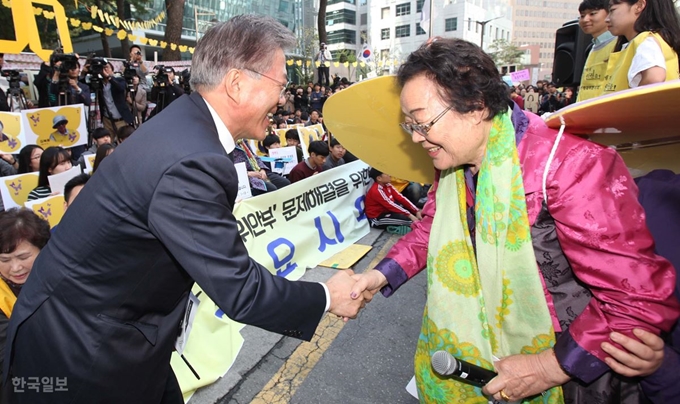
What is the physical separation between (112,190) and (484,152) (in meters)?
1.29

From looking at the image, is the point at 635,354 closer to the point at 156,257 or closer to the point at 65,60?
the point at 156,257

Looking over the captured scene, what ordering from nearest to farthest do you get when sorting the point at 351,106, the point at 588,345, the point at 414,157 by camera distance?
the point at 588,345 < the point at 351,106 < the point at 414,157

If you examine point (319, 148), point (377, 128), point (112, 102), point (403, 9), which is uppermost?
point (403, 9)

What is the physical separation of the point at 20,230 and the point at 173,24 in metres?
13.8

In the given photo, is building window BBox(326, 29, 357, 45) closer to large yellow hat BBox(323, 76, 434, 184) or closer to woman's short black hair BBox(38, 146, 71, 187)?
woman's short black hair BBox(38, 146, 71, 187)

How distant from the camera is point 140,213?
135 cm

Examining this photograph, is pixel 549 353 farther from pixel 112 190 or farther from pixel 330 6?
pixel 330 6

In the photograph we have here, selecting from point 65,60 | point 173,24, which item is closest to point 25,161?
point 65,60

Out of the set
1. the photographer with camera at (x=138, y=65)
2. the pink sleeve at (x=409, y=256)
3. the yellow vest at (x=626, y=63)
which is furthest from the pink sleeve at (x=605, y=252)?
the photographer with camera at (x=138, y=65)

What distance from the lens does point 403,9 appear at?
77562 millimetres

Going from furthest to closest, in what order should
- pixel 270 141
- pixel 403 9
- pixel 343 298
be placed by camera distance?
pixel 403 9 → pixel 270 141 → pixel 343 298

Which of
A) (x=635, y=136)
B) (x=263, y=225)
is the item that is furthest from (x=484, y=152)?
(x=263, y=225)

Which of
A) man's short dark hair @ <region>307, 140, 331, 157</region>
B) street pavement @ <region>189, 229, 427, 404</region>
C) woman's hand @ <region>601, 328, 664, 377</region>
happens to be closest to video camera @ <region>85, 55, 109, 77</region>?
man's short dark hair @ <region>307, 140, 331, 157</region>

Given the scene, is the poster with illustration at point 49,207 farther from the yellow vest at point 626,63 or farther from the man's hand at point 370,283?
the yellow vest at point 626,63
